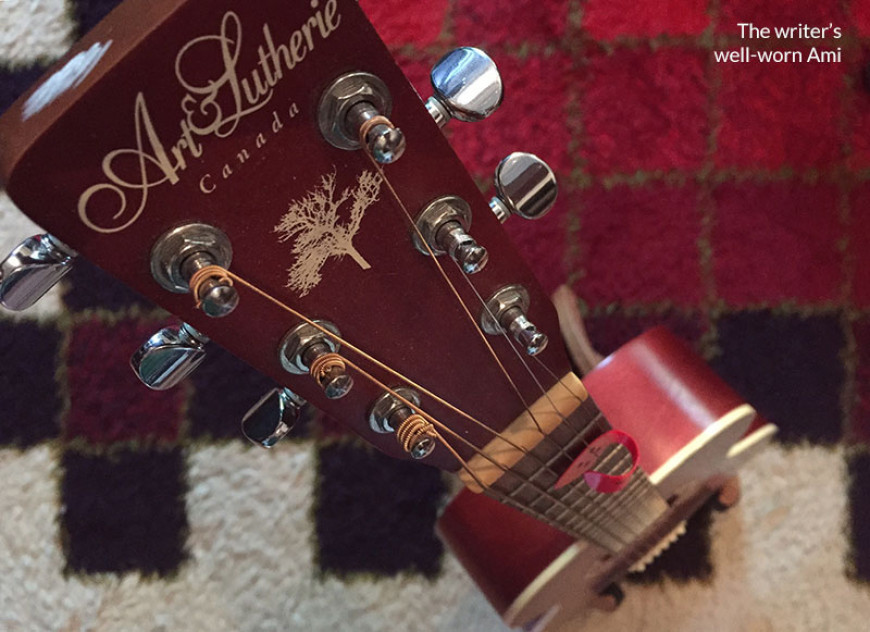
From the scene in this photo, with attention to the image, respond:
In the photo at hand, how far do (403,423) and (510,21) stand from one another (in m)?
0.73

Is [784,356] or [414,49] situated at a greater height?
[414,49]

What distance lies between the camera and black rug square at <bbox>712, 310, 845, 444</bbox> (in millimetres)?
928

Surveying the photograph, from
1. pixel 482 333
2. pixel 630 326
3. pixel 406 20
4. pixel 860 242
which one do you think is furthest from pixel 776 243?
pixel 482 333

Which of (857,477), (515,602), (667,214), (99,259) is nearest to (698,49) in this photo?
(667,214)

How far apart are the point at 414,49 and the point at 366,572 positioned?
2.20 ft

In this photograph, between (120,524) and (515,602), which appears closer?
(515,602)

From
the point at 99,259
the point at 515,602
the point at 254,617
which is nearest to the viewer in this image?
the point at 99,259

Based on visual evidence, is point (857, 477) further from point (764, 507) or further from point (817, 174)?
point (817, 174)

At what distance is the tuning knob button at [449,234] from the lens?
0.36 meters

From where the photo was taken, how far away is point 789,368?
3.08ft

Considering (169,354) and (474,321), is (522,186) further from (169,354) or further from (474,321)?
(169,354)

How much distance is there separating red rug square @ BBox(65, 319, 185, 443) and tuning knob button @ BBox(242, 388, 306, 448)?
527 mm

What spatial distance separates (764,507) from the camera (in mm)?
915

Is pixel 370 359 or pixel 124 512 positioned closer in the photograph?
pixel 370 359
